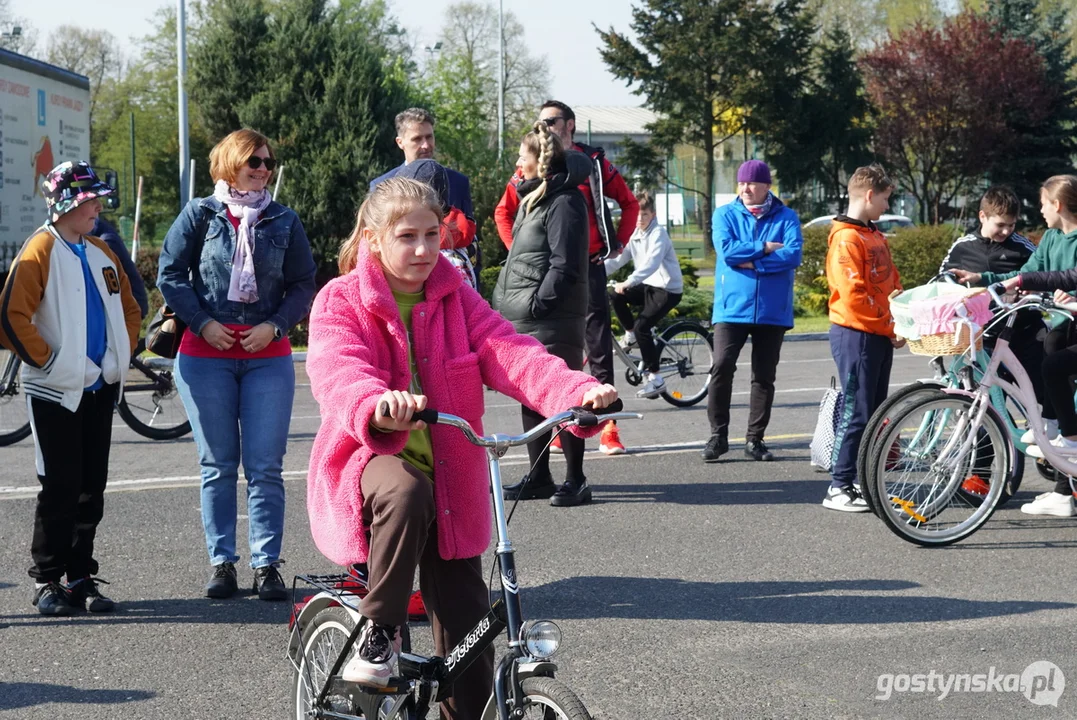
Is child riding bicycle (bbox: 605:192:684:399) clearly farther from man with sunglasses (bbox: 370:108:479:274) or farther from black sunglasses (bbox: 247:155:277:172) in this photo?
black sunglasses (bbox: 247:155:277:172)

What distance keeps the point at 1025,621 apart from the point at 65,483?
4.12 meters

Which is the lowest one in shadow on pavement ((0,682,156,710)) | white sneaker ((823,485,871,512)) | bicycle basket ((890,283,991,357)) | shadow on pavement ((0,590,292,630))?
shadow on pavement ((0,682,156,710))

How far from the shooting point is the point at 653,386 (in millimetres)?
12305

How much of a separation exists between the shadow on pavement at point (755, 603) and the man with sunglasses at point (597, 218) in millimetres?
2391

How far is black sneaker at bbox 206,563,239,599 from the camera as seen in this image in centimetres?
590

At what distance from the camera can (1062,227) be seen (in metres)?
7.39

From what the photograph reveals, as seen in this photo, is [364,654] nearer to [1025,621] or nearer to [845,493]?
[1025,621]

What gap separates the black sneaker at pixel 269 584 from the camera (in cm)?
585

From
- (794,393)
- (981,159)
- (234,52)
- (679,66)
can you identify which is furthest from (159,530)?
(679,66)

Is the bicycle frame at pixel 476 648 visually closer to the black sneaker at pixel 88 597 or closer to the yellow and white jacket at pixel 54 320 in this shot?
the black sneaker at pixel 88 597

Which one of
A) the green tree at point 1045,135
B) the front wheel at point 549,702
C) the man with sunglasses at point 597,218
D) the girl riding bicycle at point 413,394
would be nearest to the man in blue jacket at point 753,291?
the man with sunglasses at point 597,218

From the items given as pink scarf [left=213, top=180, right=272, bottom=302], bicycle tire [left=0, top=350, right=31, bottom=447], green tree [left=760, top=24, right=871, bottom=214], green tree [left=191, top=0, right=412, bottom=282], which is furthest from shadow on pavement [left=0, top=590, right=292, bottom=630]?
green tree [left=760, top=24, right=871, bottom=214]

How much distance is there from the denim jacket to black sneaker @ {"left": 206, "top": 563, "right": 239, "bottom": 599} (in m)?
1.10

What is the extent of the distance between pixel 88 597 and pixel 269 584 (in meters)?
0.80
